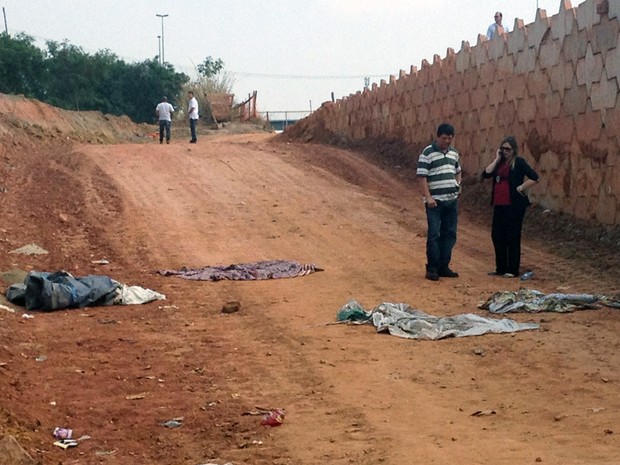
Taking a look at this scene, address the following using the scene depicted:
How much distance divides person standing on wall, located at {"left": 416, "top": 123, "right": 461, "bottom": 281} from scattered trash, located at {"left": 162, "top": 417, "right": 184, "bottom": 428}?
6.11 metres

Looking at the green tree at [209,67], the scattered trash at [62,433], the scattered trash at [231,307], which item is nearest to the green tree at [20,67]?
the green tree at [209,67]

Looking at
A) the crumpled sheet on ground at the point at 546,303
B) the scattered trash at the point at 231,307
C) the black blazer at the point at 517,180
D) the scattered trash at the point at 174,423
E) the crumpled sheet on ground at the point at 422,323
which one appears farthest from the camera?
the black blazer at the point at 517,180

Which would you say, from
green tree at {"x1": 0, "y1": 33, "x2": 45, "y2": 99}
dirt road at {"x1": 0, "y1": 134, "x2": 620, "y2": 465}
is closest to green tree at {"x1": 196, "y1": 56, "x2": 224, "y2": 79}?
green tree at {"x1": 0, "y1": 33, "x2": 45, "y2": 99}

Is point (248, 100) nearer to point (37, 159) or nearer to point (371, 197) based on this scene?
point (37, 159)

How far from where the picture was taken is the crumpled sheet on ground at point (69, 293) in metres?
10.8

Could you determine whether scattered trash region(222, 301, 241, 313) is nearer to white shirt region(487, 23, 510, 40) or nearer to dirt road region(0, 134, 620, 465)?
dirt road region(0, 134, 620, 465)

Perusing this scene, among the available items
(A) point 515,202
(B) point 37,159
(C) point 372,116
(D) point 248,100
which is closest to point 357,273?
(A) point 515,202

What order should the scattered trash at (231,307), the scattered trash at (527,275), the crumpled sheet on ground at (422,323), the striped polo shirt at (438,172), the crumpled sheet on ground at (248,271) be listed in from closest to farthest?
1. the crumpled sheet on ground at (422,323)
2. the scattered trash at (231,307)
3. the scattered trash at (527,275)
4. the striped polo shirt at (438,172)
5. the crumpled sheet on ground at (248,271)

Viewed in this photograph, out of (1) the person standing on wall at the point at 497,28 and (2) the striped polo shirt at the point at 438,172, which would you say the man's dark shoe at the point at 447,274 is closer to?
(2) the striped polo shirt at the point at 438,172

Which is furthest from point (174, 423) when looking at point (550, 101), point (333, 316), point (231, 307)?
point (550, 101)

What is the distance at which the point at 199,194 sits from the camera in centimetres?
1922

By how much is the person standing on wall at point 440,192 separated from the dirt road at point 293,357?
0.43 metres

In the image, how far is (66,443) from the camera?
6.27 metres

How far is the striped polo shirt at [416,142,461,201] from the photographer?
12422 millimetres
